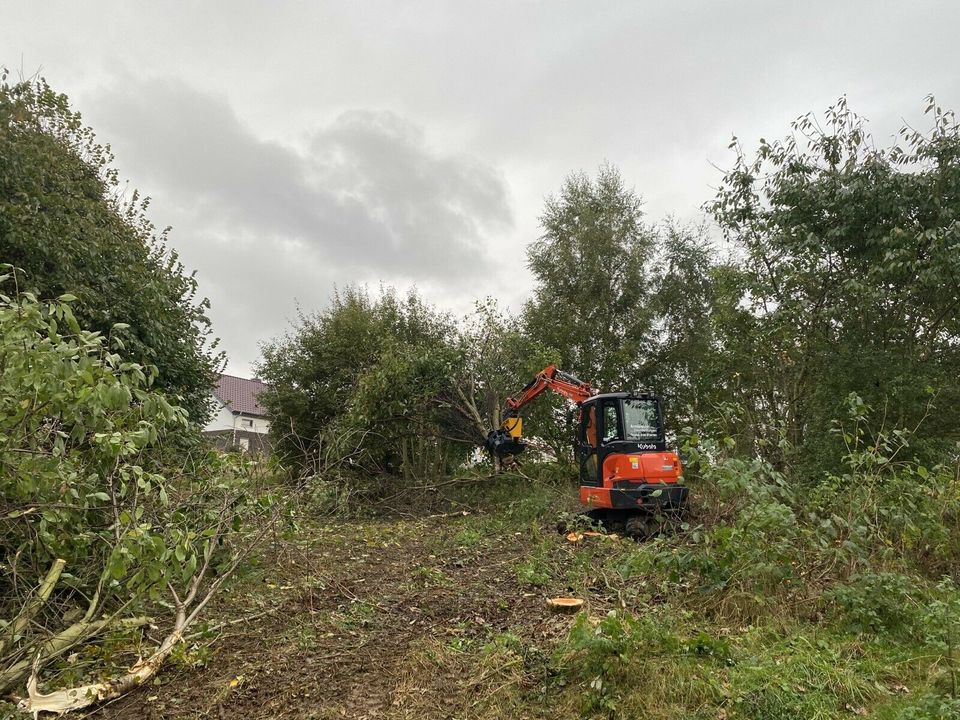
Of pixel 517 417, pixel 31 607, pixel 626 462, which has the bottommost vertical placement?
pixel 31 607

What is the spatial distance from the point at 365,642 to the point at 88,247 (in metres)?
7.67

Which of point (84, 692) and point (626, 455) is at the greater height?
point (626, 455)

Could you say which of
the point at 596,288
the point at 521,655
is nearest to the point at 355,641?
the point at 521,655

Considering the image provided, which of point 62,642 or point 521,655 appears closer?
point 62,642

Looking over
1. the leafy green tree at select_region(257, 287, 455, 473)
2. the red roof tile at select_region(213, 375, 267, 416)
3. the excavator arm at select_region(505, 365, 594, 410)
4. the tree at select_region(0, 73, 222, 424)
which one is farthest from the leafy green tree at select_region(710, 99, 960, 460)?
the red roof tile at select_region(213, 375, 267, 416)

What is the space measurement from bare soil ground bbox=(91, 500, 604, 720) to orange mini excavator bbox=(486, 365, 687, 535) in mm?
1318

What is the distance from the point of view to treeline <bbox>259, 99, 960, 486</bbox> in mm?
9438

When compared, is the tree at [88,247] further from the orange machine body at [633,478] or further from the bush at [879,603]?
the bush at [879,603]

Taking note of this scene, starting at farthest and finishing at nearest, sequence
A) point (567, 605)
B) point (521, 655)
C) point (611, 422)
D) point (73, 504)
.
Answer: point (611, 422)
point (567, 605)
point (73, 504)
point (521, 655)

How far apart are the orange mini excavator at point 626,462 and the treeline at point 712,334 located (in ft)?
3.63

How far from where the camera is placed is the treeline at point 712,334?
9.44 meters

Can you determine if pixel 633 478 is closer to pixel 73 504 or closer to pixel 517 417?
pixel 517 417

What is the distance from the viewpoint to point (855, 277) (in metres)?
10.2

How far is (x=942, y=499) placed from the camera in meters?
5.54
